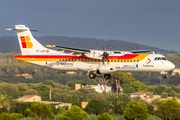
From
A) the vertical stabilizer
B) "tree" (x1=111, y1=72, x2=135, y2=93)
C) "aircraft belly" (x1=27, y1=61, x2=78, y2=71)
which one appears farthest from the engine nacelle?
"tree" (x1=111, y1=72, x2=135, y2=93)

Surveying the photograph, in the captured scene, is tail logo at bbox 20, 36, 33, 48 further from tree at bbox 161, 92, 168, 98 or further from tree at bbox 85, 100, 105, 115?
tree at bbox 161, 92, 168, 98

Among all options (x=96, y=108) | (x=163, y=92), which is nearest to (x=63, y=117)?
(x=96, y=108)

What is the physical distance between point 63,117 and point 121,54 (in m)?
31.3

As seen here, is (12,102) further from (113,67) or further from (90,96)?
(113,67)

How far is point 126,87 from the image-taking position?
17788 centimetres

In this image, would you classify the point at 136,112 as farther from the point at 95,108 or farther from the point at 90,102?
the point at 90,102

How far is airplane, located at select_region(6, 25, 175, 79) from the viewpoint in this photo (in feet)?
148

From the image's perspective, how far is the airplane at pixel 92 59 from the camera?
45156 millimetres

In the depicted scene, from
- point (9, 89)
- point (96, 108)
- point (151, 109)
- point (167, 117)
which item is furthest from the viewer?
point (9, 89)

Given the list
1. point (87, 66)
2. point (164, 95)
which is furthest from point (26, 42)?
point (164, 95)

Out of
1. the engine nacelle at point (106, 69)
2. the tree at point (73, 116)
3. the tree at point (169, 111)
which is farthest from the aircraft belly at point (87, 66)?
the tree at point (169, 111)

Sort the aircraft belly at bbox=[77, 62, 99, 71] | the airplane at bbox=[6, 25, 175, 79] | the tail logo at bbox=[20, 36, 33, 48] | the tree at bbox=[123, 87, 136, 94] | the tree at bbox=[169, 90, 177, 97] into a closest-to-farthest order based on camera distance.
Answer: the airplane at bbox=[6, 25, 175, 79] < the aircraft belly at bbox=[77, 62, 99, 71] < the tail logo at bbox=[20, 36, 33, 48] < the tree at bbox=[169, 90, 177, 97] < the tree at bbox=[123, 87, 136, 94]

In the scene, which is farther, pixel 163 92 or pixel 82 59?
pixel 163 92

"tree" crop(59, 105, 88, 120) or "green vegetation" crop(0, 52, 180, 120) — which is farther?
"green vegetation" crop(0, 52, 180, 120)
